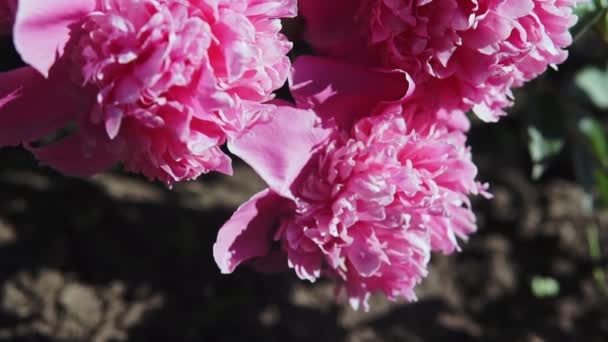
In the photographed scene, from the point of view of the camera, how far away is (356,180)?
0.78m

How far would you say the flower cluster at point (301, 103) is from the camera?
2.04 feet

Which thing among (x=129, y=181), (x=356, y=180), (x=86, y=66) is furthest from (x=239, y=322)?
(x=86, y=66)

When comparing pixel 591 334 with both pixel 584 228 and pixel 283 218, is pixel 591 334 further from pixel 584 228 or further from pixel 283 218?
pixel 283 218

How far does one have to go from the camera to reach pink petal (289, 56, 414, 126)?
0.78 meters

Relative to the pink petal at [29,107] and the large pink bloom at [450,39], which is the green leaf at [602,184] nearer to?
the large pink bloom at [450,39]

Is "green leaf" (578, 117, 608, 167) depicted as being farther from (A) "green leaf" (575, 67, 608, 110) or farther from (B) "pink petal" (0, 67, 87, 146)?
(B) "pink petal" (0, 67, 87, 146)

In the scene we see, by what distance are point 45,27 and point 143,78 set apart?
0.09 meters

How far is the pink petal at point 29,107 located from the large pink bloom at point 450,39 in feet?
0.89

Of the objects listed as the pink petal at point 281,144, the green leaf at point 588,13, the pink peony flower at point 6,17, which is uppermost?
the pink peony flower at point 6,17

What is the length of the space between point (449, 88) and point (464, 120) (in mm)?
105

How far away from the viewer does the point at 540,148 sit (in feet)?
3.94

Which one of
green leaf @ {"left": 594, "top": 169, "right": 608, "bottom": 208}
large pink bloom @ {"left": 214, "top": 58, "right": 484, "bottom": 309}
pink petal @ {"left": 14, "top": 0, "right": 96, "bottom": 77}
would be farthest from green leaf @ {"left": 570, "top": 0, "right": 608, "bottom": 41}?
pink petal @ {"left": 14, "top": 0, "right": 96, "bottom": 77}

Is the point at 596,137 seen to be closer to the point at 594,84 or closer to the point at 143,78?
the point at 594,84


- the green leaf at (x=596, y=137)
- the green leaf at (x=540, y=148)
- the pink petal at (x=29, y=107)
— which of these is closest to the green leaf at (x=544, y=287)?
the green leaf at (x=596, y=137)
